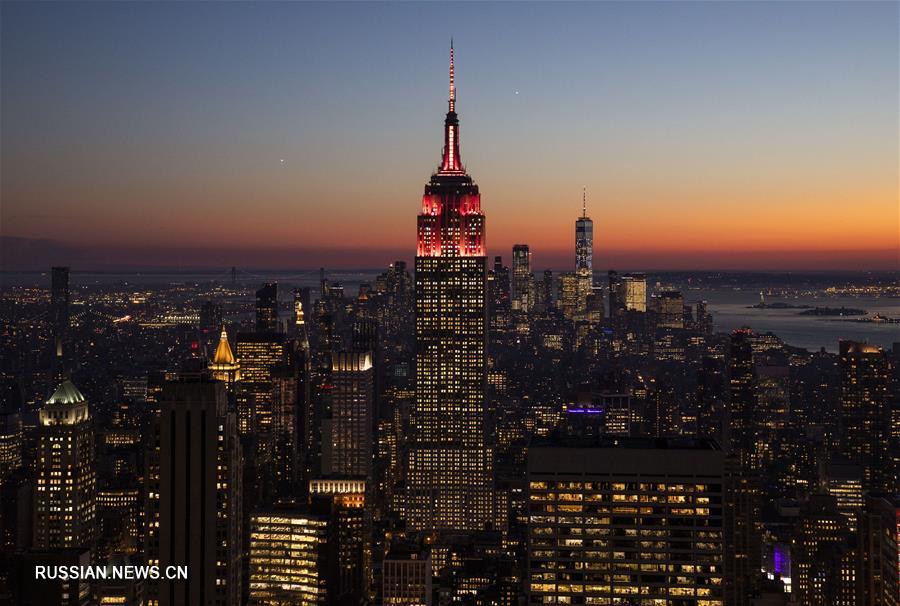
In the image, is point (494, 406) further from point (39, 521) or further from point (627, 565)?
point (627, 565)

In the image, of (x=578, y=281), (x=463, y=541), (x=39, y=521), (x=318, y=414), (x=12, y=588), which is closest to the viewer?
(x=12, y=588)

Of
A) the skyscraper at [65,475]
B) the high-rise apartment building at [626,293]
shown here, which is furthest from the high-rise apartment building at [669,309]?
the skyscraper at [65,475]

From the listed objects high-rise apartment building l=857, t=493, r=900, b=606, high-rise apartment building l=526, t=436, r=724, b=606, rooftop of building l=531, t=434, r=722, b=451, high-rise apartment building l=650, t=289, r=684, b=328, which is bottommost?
high-rise apartment building l=857, t=493, r=900, b=606

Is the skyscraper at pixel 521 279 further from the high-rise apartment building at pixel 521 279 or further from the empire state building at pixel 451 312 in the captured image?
the empire state building at pixel 451 312

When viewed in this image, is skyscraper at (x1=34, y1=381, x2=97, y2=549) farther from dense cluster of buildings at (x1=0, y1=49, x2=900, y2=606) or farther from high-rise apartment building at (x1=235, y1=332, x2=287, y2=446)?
high-rise apartment building at (x1=235, y1=332, x2=287, y2=446)

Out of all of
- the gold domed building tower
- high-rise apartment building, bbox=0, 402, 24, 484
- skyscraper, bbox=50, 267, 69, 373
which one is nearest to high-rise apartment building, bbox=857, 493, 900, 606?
the gold domed building tower

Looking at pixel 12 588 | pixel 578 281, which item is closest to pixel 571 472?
pixel 12 588
